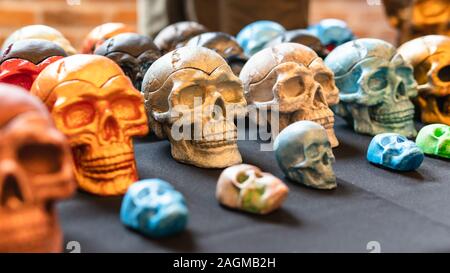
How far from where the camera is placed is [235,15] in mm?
3135

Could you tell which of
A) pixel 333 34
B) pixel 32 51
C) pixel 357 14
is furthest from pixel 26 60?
pixel 357 14

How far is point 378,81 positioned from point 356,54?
0.13m

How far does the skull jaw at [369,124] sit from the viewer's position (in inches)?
83.8

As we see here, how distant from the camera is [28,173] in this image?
1177 mm

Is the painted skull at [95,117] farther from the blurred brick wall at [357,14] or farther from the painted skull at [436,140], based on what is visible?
the blurred brick wall at [357,14]

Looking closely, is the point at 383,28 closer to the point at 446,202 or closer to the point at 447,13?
the point at 447,13

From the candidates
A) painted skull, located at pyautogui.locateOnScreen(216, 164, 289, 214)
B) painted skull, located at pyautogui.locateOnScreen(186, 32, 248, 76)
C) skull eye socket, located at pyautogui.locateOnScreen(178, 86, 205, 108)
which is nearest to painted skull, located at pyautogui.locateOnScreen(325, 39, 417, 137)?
painted skull, located at pyautogui.locateOnScreen(186, 32, 248, 76)

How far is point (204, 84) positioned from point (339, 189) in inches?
20.0

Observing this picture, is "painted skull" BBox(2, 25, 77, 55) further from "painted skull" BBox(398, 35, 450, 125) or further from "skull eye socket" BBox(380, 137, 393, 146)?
"painted skull" BBox(398, 35, 450, 125)

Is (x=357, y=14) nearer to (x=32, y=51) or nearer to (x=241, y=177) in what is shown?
(x=32, y=51)

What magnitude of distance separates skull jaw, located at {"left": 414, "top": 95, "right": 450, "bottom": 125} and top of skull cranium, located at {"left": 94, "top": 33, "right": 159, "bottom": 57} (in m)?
1.05

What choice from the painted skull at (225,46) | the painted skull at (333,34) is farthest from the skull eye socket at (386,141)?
the painted skull at (333,34)

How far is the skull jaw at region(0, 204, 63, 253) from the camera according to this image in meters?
1.14
